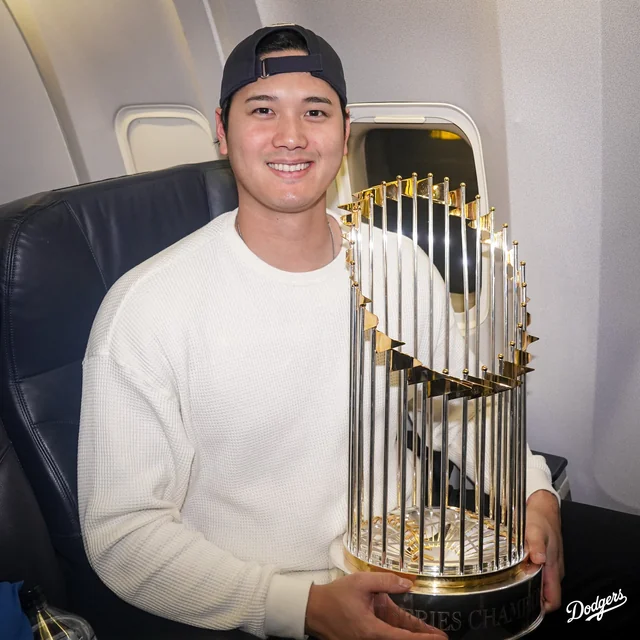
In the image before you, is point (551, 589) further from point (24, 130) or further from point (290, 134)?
point (24, 130)

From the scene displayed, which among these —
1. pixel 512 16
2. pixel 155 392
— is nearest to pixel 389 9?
pixel 512 16

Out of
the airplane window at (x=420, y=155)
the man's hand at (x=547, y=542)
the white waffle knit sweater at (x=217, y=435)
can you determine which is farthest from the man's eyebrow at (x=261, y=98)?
the man's hand at (x=547, y=542)

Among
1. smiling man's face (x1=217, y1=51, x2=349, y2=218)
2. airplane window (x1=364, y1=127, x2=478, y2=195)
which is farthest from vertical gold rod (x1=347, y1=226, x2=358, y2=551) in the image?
airplane window (x1=364, y1=127, x2=478, y2=195)

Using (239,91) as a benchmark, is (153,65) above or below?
above

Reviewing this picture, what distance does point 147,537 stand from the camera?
4.55 ft

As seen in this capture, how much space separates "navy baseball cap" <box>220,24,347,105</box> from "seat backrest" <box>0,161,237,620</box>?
37cm

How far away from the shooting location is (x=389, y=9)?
2.11 m

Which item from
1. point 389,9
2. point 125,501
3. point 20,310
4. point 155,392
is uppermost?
point 389,9

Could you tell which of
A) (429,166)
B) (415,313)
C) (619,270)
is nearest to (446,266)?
(415,313)

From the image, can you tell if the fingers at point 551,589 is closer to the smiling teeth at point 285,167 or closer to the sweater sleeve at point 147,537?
the sweater sleeve at point 147,537

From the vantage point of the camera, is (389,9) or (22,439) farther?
(389,9)

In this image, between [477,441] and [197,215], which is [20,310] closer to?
[197,215]

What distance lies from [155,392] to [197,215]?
1.86ft

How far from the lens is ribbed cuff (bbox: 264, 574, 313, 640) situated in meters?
1.36
